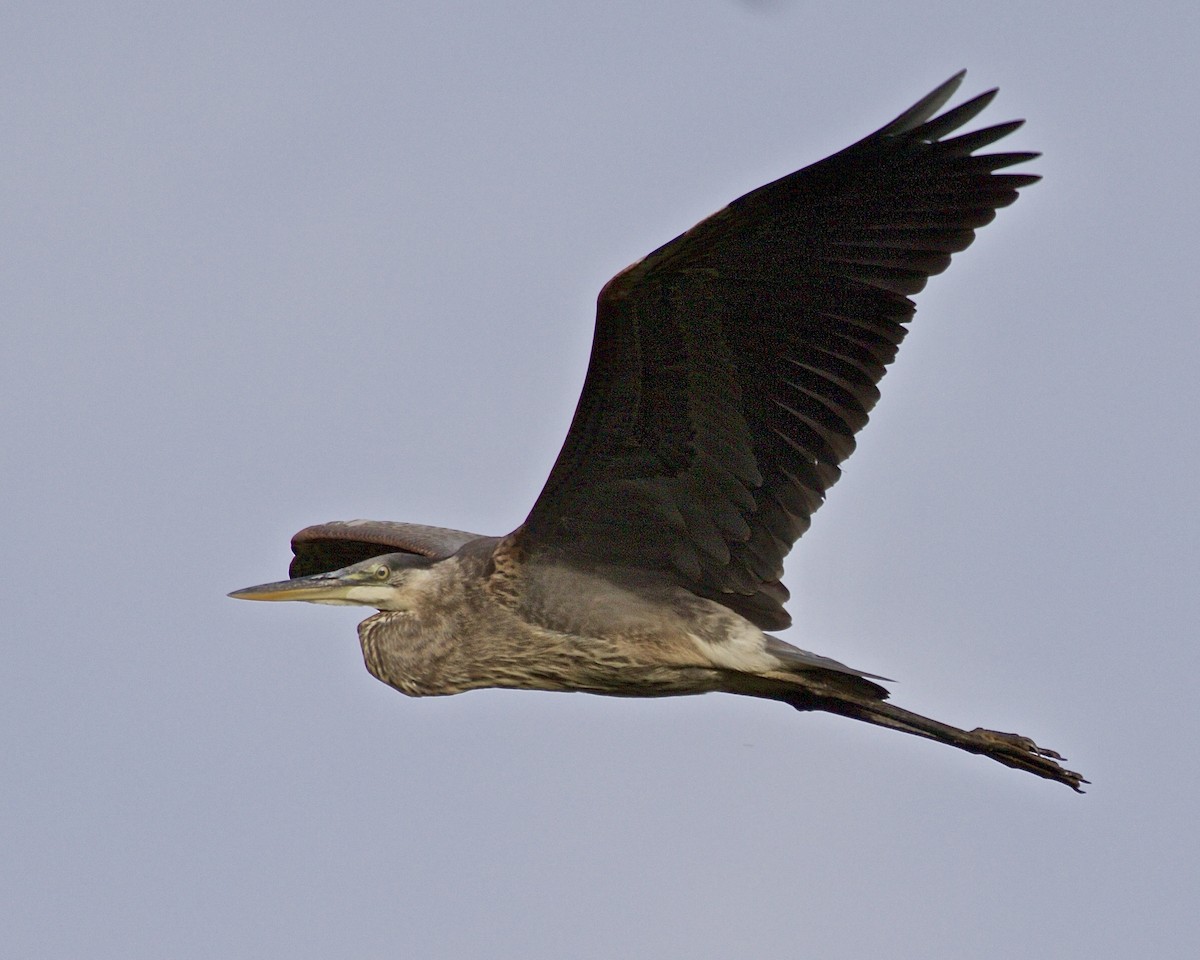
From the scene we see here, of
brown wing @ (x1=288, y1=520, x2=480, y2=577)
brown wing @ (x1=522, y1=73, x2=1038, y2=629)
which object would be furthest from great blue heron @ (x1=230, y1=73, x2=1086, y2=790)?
brown wing @ (x1=288, y1=520, x2=480, y2=577)

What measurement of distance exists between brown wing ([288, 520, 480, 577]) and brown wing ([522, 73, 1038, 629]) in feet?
5.56

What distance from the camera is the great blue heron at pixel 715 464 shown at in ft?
22.4

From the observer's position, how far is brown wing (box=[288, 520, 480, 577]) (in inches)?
365

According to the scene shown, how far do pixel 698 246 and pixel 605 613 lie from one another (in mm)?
1772

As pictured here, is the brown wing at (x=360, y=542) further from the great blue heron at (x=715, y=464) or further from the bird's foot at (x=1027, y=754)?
the bird's foot at (x=1027, y=754)

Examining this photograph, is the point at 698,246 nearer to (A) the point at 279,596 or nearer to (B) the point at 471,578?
(B) the point at 471,578

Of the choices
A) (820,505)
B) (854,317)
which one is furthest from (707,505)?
(854,317)

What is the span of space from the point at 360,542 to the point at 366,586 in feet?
4.62

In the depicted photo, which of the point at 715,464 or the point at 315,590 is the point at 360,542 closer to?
the point at 315,590

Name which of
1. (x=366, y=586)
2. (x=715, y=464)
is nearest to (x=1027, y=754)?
(x=715, y=464)

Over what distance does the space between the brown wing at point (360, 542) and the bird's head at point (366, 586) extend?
79cm

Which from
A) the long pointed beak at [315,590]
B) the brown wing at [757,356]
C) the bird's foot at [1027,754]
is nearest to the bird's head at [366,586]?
the long pointed beak at [315,590]

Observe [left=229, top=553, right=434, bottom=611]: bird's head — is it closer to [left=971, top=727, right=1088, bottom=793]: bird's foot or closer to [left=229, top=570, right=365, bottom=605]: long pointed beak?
[left=229, top=570, right=365, bottom=605]: long pointed beak

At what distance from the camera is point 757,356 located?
23.5 ft
